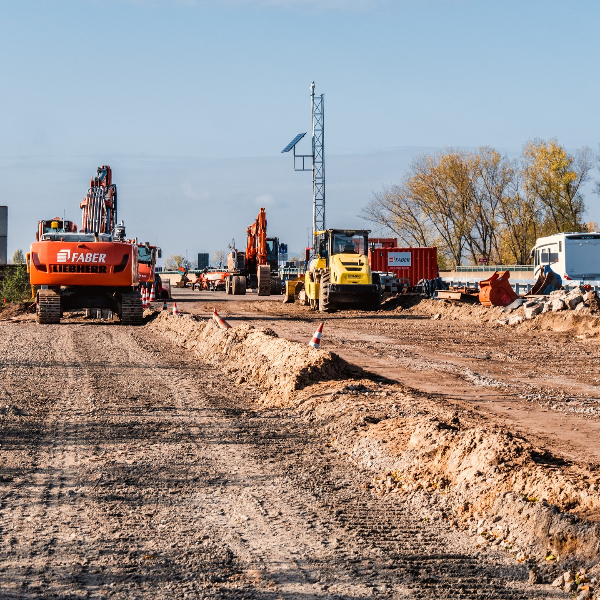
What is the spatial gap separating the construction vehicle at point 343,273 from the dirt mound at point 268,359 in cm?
1041

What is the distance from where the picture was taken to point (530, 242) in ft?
224

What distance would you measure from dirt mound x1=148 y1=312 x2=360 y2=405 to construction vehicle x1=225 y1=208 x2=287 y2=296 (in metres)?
27.9

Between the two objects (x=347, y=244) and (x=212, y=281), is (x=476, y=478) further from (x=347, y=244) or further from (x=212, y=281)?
(x=212, y=281)

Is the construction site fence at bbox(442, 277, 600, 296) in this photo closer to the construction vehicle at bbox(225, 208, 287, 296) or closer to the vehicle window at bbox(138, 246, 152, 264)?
the construction vehicle at bbox(225, 208, 287, 296)

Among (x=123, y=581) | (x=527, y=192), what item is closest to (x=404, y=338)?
(x=123, y=581)

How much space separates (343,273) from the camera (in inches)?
1105

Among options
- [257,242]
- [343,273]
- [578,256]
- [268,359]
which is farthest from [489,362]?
[257,242]

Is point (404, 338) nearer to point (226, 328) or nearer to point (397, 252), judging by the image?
point (226, 328)

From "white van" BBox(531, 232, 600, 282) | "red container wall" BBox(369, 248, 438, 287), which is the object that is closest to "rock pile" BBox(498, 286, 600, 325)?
"white van" BBox(531, 232, 600, 282)

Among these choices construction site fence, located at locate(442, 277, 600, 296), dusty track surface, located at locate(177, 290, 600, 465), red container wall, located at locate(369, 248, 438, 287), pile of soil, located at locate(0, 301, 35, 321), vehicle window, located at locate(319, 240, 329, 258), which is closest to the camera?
dusty track surface, located at locate(177, 290, 600, 465)

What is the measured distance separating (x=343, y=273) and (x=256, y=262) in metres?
20.6

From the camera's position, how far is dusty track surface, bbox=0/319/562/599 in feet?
15.1

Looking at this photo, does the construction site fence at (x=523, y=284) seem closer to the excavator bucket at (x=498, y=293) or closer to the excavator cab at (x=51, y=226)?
the excavator bucket at (x=498, y=293)

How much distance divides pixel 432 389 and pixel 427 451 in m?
4.54
